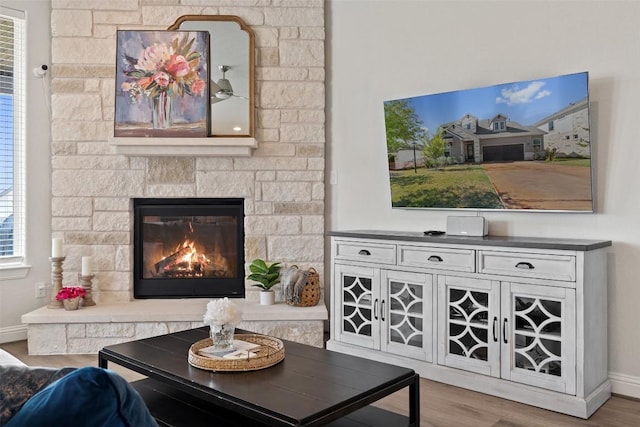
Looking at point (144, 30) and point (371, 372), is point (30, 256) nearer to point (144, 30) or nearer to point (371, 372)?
point (144, 30)

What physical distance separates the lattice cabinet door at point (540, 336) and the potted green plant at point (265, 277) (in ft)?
6.05

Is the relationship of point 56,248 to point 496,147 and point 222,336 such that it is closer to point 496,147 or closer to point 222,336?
point 222,336

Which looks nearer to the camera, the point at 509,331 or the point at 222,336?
the point at 222,336

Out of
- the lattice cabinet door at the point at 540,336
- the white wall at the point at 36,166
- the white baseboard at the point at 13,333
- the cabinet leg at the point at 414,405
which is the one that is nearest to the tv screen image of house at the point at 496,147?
the lattice cabinet door at the point at 540,336

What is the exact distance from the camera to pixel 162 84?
14.0 feet

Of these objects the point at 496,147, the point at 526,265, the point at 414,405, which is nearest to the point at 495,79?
the point at 496,147

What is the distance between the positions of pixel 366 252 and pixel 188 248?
1623 millimetres

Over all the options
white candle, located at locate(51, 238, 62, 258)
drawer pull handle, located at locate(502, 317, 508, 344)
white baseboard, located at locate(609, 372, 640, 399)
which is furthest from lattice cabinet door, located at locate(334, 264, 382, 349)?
white candle, located at locate(51, 238, 62, 258)

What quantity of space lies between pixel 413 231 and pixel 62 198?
2699 mm

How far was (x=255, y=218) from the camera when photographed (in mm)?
4445

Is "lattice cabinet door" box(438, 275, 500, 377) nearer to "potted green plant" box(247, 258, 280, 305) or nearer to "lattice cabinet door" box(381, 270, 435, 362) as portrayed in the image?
"lattice cabinet door" box(381, 270, 435, 362)

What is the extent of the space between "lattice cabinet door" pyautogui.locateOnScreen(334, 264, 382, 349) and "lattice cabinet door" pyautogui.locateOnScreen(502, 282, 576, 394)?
2.84 ft

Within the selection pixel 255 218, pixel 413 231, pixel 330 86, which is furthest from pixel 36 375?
pixel 330 86

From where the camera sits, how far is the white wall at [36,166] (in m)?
4.39
